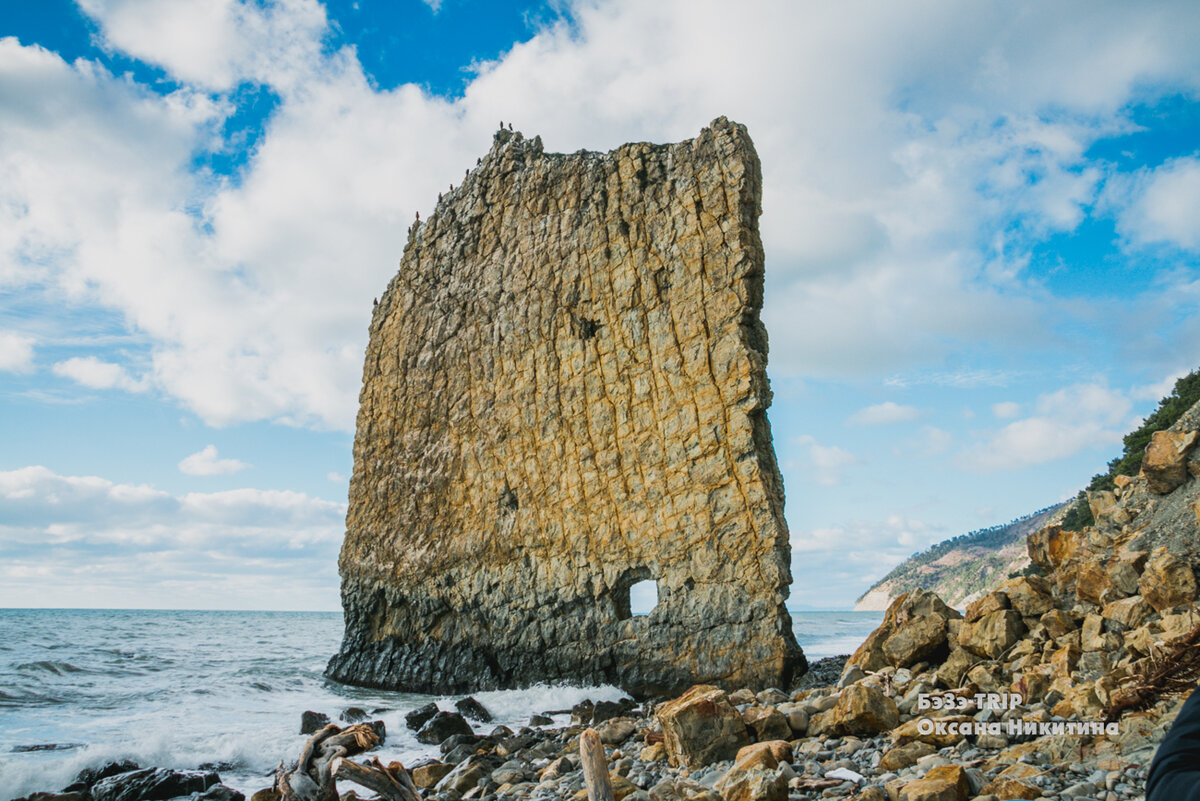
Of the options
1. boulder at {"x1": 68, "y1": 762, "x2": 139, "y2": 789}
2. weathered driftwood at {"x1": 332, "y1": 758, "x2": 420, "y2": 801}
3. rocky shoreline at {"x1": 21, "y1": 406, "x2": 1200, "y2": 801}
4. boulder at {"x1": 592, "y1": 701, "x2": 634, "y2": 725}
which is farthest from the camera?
boulder at {"x1": 592, "y1": 701, "x2": 634, "y2": 725}

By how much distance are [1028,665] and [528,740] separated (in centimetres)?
727

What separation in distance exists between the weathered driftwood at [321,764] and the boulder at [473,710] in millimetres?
9577

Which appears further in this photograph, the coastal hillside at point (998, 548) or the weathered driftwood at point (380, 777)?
the coastal hillside at point (998, 548)

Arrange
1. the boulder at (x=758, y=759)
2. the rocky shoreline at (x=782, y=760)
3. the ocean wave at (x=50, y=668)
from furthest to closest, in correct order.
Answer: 1. the ocean wave at (x=50, y=668)
2. the boulder at (x=758, y=759)
3. the rocky shoreline at (x=782, y=760)

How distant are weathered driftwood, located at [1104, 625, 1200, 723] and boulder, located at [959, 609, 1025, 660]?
2765 millimetres

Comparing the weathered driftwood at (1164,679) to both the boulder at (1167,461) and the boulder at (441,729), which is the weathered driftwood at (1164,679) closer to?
the boulder at (1167,461)

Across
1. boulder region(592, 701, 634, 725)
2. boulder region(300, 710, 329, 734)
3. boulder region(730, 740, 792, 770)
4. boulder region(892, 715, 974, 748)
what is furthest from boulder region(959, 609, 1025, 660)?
boulder region(300, 710, 329, 734)

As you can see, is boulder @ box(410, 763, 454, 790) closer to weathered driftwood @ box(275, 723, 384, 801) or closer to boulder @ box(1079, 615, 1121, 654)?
weathered driftwood @ box(275, 723, 384, 801)

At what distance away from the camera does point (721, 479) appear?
15461 mm

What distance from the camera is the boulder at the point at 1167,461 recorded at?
9609 mm

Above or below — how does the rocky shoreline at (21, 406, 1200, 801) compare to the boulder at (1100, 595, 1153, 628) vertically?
below

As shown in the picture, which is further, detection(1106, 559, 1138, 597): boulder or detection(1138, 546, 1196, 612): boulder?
detection(1106, 559, 1138, 597): boulder

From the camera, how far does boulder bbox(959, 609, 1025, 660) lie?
344 inches

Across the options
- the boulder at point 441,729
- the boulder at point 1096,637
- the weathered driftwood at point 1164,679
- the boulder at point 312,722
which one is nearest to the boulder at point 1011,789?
the weathered driftwood at point 1164,679
